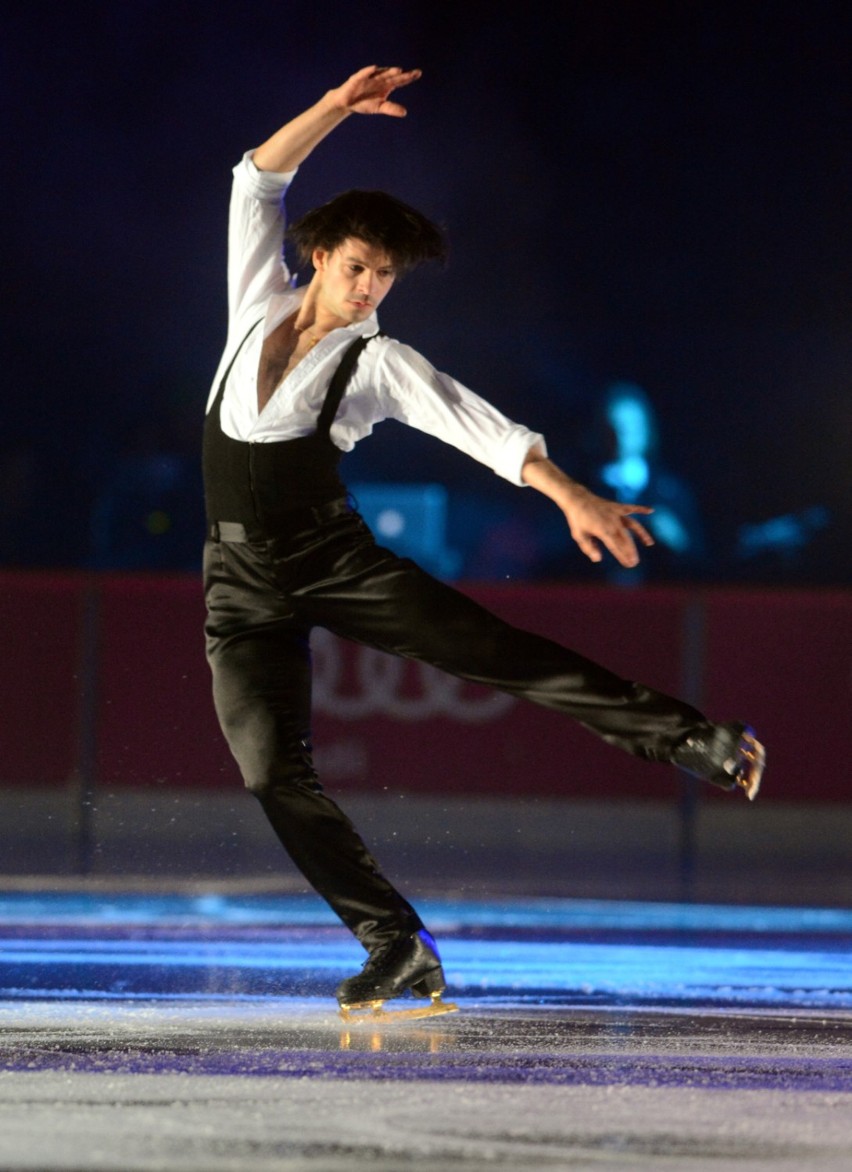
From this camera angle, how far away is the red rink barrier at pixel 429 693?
7.36 metres

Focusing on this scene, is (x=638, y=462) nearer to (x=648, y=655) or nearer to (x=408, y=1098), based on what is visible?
(x=648, y=655)

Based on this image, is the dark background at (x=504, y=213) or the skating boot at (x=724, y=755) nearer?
the skating boot at (x=724, y=755)

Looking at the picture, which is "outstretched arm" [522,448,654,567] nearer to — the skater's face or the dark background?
the skater's face

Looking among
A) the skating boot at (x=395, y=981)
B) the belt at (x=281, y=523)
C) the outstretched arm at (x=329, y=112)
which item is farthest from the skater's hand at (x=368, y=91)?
the skating boot at (x=395, y=981)

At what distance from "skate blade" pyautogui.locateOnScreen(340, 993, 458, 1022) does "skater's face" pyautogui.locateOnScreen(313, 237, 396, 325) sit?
1.50 m

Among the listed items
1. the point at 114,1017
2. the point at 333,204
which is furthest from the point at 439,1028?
the point at 333,204

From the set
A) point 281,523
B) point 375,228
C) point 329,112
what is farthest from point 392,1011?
point 329,112

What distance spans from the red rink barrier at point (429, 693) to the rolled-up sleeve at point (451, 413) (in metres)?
3.51

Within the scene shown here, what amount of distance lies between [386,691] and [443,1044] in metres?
4.04

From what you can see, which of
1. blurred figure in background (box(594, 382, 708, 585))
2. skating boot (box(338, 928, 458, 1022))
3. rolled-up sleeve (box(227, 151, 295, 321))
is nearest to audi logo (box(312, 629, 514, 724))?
blurred figure in background (box(594, 382, 708, 585))

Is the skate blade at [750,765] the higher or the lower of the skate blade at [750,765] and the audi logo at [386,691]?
the lower

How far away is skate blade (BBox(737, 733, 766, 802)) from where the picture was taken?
150 inches

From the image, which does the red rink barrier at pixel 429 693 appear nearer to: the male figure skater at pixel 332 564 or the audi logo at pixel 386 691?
the audi logo at pixel 386 691

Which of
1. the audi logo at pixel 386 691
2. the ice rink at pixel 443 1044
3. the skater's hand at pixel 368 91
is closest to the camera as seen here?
the ice rink at pixel 443 1044
